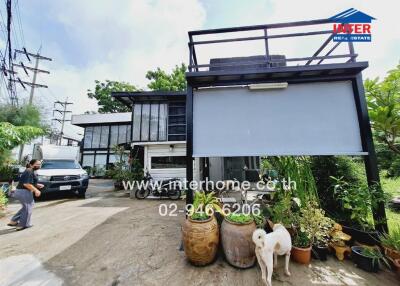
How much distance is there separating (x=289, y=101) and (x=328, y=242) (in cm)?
261

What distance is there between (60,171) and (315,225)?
30.1ft

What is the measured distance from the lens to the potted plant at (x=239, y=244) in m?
2.43

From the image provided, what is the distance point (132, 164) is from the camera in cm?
913

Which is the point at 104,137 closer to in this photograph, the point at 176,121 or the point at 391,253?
the point at 176,121

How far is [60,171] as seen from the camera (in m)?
7.13

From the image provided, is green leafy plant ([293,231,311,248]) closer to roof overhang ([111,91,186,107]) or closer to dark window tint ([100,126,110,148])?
roof overhang ([111,91,186,107])

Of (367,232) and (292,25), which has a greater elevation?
(292,25)

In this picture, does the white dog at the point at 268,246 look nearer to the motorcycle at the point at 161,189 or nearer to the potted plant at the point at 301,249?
the potted plant at the point at 301,249

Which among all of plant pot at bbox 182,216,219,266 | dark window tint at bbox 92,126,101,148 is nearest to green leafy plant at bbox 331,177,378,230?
plant pot at bbox 182,216,219,266

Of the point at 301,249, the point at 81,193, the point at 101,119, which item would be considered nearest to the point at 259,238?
the point at 301,249

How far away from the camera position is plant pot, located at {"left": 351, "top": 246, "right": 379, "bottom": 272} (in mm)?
2336

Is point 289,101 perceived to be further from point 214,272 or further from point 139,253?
point 139,253

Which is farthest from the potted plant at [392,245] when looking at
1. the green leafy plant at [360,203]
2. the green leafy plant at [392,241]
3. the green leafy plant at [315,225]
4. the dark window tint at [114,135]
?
the dark window tint at [114,135]

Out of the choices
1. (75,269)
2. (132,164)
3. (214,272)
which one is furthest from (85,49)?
(214,272)
